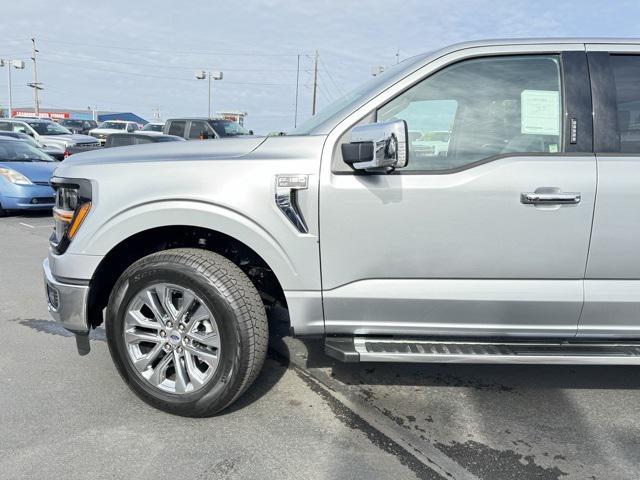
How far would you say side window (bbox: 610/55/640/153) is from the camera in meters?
2.65

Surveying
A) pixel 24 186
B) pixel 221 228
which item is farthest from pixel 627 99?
pixel 24 186

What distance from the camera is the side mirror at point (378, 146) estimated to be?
2359mm

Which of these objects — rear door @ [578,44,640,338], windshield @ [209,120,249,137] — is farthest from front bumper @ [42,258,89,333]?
windshield @ [209,120,249,137]

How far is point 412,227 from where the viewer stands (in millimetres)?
2568

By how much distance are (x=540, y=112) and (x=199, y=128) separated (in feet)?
46.2

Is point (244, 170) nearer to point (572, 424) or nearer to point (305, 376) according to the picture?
point (305, 376)

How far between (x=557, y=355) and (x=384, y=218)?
1130mm

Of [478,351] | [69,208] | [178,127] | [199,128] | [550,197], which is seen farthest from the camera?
[178,127]

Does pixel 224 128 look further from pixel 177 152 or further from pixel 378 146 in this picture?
pixel 378 146

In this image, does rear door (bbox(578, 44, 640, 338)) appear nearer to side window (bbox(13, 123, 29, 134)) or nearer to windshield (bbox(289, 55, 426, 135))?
windshield (bbox(289, 55, 426, 135))

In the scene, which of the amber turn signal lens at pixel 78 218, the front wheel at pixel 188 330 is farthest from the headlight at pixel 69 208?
the front wheel at pixel 188 330

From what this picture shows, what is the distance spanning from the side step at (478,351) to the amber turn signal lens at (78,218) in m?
1.47

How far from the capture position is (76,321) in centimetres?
279

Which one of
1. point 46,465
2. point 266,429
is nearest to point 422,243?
point 266,429
